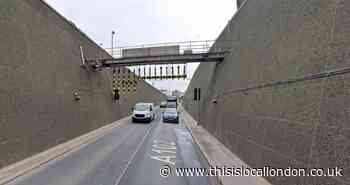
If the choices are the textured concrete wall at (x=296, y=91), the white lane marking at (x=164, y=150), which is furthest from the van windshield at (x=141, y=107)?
the textured concrete wall at (x=296, y=91)

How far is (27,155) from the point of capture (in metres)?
7.92

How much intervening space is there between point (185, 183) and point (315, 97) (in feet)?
12.4

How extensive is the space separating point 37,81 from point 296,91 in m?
9.51

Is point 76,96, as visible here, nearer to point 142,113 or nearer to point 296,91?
point 142,113

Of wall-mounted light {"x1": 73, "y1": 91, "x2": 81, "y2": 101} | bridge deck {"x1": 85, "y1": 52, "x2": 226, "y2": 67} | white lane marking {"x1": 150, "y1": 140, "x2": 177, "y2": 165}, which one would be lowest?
white lane marking {"x1": 150, "y1": 140, "x2": 177, "y2": 165}

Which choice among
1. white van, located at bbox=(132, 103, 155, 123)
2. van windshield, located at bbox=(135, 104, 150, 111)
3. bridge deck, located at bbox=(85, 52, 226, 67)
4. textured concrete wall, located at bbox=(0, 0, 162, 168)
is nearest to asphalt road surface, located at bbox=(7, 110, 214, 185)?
textured concrete wall, located at bbox=(0, 0, 162, 168)

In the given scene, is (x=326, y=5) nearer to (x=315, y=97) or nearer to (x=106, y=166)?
(x=315, y=97)

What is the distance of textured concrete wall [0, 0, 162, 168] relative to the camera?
7176 mm

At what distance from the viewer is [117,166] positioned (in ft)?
23.1

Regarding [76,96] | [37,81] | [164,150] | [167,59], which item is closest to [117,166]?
[164,150]

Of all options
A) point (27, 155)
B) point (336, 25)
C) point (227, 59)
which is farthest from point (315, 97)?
point (27, 155)

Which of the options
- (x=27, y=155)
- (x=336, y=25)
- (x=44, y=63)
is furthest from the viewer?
(x=44, y=63)

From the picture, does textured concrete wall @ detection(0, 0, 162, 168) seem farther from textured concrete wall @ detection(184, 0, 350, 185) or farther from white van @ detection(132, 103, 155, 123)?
textured concrete wall @ detection(184, 0, 350, 185)

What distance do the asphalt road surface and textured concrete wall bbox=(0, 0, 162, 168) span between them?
1.68 m
